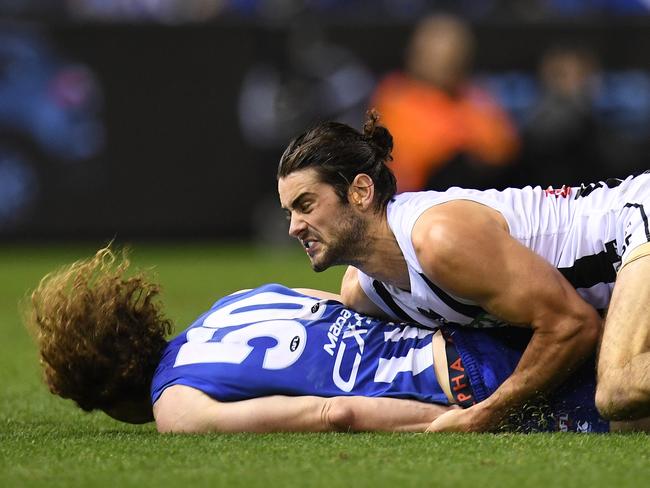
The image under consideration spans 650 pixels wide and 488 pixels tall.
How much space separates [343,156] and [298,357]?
80cm

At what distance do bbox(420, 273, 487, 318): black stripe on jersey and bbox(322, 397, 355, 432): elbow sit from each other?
0.53 metres

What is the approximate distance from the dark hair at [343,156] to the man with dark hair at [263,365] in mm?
573

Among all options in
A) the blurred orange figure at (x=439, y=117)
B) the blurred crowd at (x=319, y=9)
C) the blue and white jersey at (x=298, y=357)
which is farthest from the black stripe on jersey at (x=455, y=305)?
the blurred crowd at (x=319, y=9)

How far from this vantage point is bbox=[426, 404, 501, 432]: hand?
4797 millimetres

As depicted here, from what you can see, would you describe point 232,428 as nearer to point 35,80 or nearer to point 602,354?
point 602,354

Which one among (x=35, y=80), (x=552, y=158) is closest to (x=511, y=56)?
(x=552, y=158)

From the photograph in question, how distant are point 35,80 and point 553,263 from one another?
9.51m

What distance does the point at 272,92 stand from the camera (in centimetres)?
1406

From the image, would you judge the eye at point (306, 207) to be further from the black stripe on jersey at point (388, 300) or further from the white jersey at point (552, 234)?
the black stripe on jersey at point (388, 300)

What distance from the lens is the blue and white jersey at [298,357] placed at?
497cm

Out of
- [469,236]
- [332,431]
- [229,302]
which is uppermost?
[469,236]

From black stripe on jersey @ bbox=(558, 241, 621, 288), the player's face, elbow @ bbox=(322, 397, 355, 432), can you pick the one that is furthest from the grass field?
the player's face

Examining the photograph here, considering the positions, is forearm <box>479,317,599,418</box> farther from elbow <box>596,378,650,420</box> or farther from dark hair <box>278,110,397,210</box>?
dark hair <box>278,110,397,210</box>

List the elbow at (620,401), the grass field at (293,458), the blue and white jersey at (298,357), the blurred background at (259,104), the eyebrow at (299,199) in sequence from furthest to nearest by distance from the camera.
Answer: the blurred background at (259,104)
the eyebrow at (299,199)
the blue and white jersey at (298,357)
the elbow at (620,401)
the grass field at (293,458)
